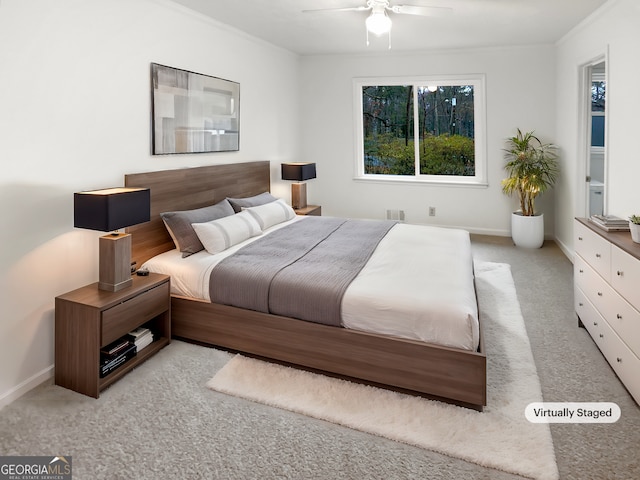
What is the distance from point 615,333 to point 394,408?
1355 mm

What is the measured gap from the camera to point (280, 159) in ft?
18.5

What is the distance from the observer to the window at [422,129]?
5770mm

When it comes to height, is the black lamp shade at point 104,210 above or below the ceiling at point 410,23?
below

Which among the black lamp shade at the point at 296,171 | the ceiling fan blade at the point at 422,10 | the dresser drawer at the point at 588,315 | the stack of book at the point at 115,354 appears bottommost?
the stack of book at the point at 115,354

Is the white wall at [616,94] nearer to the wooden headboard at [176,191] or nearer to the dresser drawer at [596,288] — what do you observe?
the dresser drawer at [596,288]

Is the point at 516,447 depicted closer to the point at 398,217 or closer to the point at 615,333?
the point at 615,333

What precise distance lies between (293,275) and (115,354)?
115 cm

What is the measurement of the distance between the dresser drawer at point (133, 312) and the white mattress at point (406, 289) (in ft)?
0.67

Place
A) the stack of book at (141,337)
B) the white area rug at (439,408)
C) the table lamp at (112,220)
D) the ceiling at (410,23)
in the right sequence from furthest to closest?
the ceiling at (410,23) < the stack of book at (141,337) < the table lamp at (112,220) < the white area rug at (439,408)

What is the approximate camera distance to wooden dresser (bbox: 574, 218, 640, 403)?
2.16 metres

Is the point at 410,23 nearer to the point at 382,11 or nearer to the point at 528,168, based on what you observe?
the point at 382,11

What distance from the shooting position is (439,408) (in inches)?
85.6

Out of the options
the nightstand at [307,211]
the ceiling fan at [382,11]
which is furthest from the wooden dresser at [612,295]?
the nightstand at [307,211]

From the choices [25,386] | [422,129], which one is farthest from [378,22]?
[25,386]
